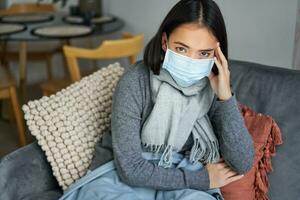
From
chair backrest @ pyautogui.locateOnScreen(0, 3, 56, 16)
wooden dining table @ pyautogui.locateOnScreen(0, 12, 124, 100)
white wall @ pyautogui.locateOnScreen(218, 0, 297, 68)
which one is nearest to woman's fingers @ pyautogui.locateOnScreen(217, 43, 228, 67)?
white wall @ pyautogui.locateOnScreen(218, 0, 297, 68)

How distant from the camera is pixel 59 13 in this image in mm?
3264

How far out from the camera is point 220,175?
1335mm

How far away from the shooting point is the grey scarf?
134cm

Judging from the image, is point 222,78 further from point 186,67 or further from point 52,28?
point 52,28

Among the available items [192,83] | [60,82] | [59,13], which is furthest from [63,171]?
[59,13]

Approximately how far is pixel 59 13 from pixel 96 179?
2.20 m

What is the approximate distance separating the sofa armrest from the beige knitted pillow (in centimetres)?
4

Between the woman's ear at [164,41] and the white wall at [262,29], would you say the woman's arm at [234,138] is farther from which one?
the white wall at [262,29]

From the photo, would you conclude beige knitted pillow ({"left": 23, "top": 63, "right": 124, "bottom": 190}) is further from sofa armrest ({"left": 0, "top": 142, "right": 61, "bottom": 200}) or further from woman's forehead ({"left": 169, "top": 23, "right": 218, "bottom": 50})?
woman's forehead ({"left": 169, "top": 23, "right": 218, "bottom": 50})

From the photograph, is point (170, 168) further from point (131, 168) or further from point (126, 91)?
point (126, 91)

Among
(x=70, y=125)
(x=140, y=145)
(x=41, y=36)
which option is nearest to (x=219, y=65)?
(x=140, y=145)

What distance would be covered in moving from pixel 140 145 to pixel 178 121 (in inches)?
5.8

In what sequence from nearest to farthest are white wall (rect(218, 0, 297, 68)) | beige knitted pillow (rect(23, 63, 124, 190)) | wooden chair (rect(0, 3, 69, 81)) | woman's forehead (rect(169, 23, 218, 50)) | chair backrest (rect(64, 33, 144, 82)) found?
1. woman's forehead (rect(169, 23, 218, 50))
2. beige knitted pillow (rect(23, 63, 124, 190))
3. white wall (rect(218, 0, 297, 68))
4. chair backrest (rect(64, 33, 144, 82))
5. wooden chair (rect(0, 3, 69, 81))

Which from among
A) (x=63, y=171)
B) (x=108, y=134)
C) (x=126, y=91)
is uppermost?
(x=126, y=91)
